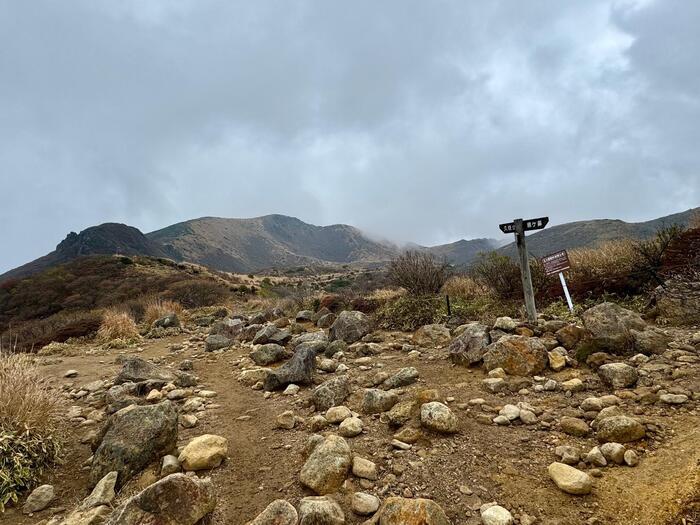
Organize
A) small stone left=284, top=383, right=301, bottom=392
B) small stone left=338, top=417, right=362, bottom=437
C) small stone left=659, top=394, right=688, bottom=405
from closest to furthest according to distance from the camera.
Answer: small stone left=659, top=394, right=688, bottom=405 → small stone left=338, top=417, right=362, bottom=437 → small stone left=284, top=383, right=301, bottom=392

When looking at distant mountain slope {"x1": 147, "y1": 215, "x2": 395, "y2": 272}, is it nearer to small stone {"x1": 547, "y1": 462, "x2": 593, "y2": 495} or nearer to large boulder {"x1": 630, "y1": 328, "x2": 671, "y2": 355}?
large boulder {"x1": 630, "y1": 328, "x2": 671, "y2": 355}

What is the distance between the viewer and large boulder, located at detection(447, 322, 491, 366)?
4922mm

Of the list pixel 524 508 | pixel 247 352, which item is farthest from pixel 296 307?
pixel 524 508

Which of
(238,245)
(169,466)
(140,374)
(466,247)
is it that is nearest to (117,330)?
(140,374)

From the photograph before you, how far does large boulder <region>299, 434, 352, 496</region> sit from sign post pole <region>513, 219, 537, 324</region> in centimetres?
479

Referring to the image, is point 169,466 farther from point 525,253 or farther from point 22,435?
point 525,253

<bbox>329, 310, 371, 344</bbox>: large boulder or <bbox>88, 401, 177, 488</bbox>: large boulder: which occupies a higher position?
<bbox>329, 310, 371, 344</bbox>: large boulder

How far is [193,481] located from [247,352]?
5840mm

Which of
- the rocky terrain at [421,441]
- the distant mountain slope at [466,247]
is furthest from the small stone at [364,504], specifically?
the distant mountain slope at [466,247]

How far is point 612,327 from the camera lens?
454 centimetres

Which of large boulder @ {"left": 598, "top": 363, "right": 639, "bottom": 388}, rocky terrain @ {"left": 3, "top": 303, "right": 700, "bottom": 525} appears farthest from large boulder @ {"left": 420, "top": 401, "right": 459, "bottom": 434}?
large boulder @ {"left": 598, "top": 363, "right": 639, "bottom": 388}

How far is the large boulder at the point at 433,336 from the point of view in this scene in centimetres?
647

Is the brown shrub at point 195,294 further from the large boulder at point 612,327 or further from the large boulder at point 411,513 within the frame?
the large boulder at point 411,513

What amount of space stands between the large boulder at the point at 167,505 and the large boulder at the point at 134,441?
0.92 m
